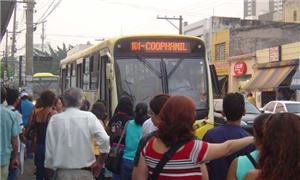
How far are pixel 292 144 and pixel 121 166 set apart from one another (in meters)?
3.82

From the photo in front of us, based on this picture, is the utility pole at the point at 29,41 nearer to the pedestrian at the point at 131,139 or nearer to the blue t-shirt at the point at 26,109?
the blue t-shirt at the point at 26,109

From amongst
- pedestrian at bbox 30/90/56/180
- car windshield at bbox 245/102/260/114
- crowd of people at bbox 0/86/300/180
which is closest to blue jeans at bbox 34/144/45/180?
pedestrian at bbox 30/90/56/180

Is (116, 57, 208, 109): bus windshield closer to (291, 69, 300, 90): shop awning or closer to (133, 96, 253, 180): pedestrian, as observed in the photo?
(133, 96, 253, 180): pedestrian

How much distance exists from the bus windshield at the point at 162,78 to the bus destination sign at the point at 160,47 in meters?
0.23

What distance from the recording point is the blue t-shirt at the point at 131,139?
21.6ft

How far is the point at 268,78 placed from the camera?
118 ft

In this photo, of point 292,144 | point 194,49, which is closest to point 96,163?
point 292,144

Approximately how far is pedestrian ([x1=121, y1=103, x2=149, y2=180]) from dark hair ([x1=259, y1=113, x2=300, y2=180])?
139 inches

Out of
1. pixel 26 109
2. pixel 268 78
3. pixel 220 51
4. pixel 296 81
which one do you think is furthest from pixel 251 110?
pixel 220 51

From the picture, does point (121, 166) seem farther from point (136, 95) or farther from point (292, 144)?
point (136, 95)

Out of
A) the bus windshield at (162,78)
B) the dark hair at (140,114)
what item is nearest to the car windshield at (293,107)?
the bus windshield at (162,78)

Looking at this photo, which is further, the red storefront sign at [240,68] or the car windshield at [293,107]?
the red storefront sign at [240,68]

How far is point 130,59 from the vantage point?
12203mm

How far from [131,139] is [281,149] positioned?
368 centimetres
